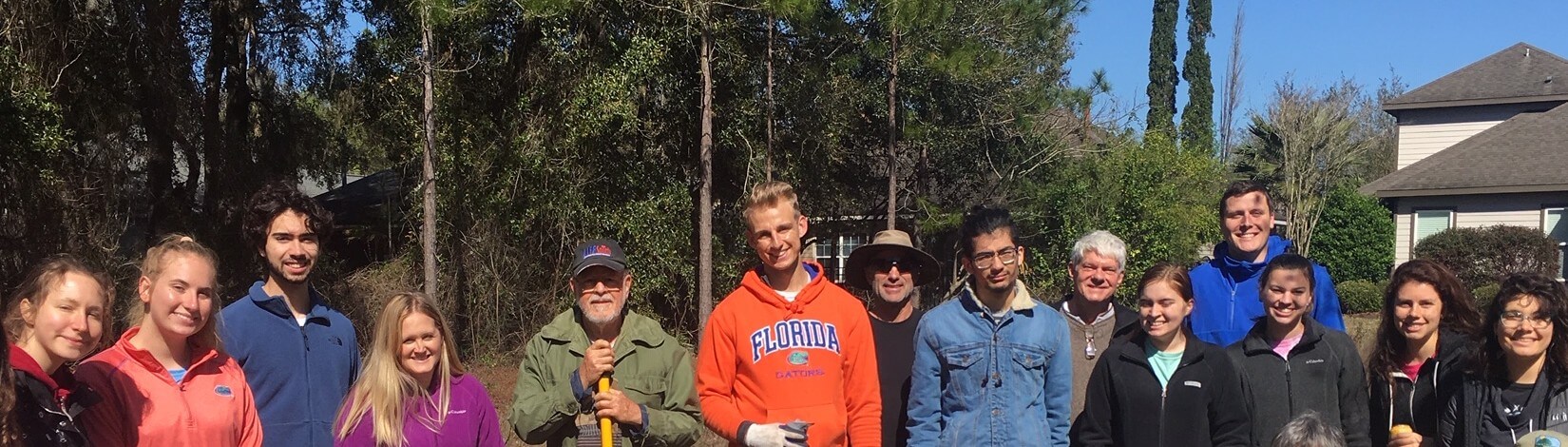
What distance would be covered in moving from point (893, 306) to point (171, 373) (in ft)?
8.45

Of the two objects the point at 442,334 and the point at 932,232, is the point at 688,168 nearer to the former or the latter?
the point at 932,232

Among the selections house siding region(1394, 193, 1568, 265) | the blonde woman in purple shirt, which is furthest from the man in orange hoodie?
house siding region(1394, 193, 1568, 265)

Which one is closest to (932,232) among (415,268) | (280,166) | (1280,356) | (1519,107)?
(415,268)

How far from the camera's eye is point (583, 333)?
3.92 m

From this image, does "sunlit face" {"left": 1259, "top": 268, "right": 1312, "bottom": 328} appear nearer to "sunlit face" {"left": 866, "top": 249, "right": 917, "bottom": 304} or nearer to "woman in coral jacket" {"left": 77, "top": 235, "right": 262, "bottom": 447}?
"sunlit face" {"left": 866, "top": 249, "right": 917, "bottom": 304}

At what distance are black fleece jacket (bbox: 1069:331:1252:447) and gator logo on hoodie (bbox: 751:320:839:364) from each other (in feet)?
3.30

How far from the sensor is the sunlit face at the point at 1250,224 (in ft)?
15.2

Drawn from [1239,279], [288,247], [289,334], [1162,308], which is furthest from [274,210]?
[1239,279]

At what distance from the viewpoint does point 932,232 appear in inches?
733

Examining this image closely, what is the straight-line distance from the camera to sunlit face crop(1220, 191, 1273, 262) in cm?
462

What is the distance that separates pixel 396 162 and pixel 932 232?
338 inches

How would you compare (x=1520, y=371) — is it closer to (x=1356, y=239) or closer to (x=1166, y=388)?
(x=1166, y=388)

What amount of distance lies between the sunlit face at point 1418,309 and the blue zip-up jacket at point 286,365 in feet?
12.4

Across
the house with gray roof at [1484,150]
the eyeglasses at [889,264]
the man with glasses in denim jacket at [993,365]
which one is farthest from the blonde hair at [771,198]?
the house with gray roof at [1484,150]
